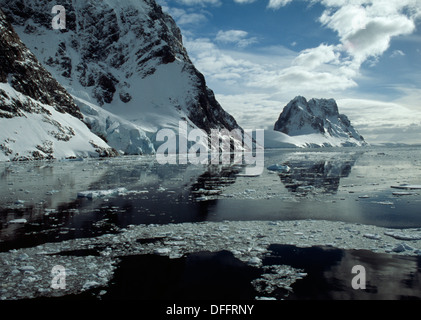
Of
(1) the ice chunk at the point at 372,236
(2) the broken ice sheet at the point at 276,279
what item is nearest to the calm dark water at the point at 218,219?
(2) the broken ice sheet at the point at 276,279

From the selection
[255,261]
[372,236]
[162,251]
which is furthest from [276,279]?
[372,236]

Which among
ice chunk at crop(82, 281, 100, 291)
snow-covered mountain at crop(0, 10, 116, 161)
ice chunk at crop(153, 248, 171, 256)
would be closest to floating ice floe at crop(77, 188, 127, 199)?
ice chunk at crop(153, 248, 171, 256)

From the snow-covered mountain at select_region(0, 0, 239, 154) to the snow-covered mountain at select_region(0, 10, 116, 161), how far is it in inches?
1048

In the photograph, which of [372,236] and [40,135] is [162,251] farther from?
[40,135]

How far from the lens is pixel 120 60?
509ft

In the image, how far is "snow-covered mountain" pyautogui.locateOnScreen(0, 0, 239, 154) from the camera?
12950 centimetres

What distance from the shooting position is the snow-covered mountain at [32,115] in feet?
192

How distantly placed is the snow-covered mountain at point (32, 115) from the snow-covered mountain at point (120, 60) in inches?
1048

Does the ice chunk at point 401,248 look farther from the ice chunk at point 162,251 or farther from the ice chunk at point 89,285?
the ice chunk at point 89,285

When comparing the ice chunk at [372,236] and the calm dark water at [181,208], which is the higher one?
the calm dark water at [181,208]

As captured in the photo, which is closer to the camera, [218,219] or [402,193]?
[218,219]

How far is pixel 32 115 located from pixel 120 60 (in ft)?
318

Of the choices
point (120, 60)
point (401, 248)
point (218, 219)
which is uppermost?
point (120, 60)

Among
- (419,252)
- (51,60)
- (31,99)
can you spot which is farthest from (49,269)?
(51,60)
